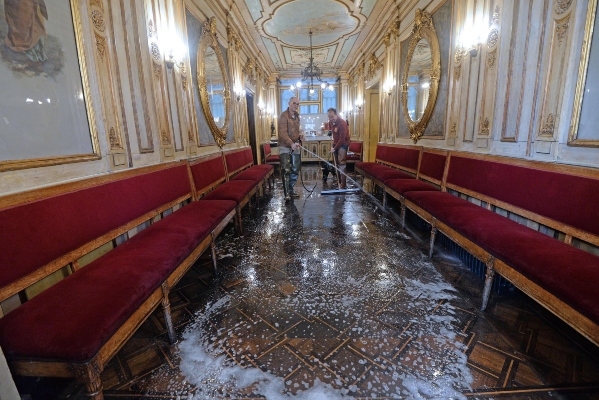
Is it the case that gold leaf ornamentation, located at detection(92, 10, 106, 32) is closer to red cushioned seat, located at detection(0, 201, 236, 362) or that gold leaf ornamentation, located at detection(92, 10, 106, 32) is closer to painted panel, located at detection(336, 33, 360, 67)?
red cushioned seat, located at detection(0, 201, 236, 362)

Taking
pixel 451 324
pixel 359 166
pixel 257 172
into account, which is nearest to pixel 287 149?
pixel 257 172

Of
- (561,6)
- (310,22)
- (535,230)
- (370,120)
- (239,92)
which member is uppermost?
(310,22)

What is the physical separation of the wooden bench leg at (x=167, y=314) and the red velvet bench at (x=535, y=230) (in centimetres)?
215

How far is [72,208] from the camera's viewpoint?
69.5 inches

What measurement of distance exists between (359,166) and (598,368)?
5.29m

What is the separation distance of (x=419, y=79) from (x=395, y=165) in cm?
174

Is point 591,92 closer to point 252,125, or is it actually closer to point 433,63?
point 433,63

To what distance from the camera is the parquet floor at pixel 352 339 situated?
1386 millimetres

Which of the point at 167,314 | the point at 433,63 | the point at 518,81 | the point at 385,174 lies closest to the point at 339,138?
the point at 385,174

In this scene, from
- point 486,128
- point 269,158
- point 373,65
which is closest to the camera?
point 486,128

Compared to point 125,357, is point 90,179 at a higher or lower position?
higher

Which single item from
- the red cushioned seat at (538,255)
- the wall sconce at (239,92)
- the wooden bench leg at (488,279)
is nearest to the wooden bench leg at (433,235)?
the red cushioned seat at (538,255)

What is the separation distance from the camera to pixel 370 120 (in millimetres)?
9867

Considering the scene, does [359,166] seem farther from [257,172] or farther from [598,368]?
[598,368]
